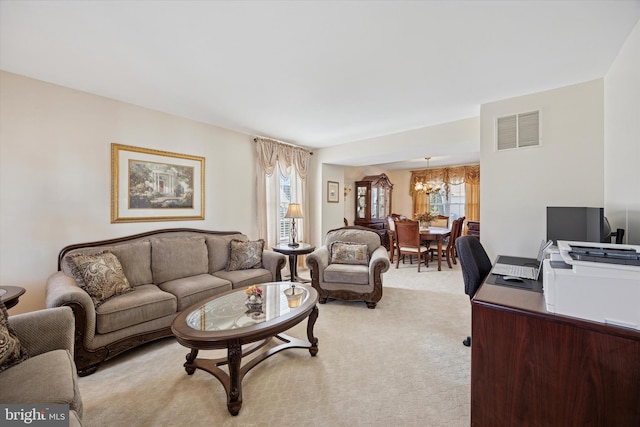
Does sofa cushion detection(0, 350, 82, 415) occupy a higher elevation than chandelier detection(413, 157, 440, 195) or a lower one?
lower

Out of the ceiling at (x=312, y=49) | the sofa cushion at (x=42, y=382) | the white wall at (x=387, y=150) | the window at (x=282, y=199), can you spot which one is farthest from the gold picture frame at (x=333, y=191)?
the sofa cushion at (x=42, y=382)

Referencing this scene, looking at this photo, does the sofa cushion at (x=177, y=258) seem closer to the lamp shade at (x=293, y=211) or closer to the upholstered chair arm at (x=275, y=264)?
the upholstered chair arm at (x=275, y=264)

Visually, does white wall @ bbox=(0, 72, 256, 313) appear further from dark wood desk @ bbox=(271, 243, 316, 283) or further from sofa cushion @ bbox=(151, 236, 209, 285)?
dark wood desk @ bbox=(271, 243, 316, 283)

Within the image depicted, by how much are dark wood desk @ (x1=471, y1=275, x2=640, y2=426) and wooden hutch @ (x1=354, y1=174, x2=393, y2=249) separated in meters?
5.23

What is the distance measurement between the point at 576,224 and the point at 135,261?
4.18m

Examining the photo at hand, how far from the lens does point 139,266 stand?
110 inches

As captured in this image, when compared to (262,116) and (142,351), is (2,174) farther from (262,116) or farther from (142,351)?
(262,116)

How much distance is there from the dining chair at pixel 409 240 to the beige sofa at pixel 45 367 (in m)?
4.76

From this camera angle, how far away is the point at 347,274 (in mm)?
3354

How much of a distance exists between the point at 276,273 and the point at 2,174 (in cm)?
273

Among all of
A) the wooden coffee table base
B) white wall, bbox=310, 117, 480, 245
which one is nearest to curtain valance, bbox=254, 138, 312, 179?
white wall, bbox=310, 117, 480, 245

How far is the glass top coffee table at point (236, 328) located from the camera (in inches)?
65.2

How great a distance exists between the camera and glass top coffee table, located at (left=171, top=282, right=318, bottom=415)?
166cm

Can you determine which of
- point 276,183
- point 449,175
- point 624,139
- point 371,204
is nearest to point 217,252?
point 276,183
